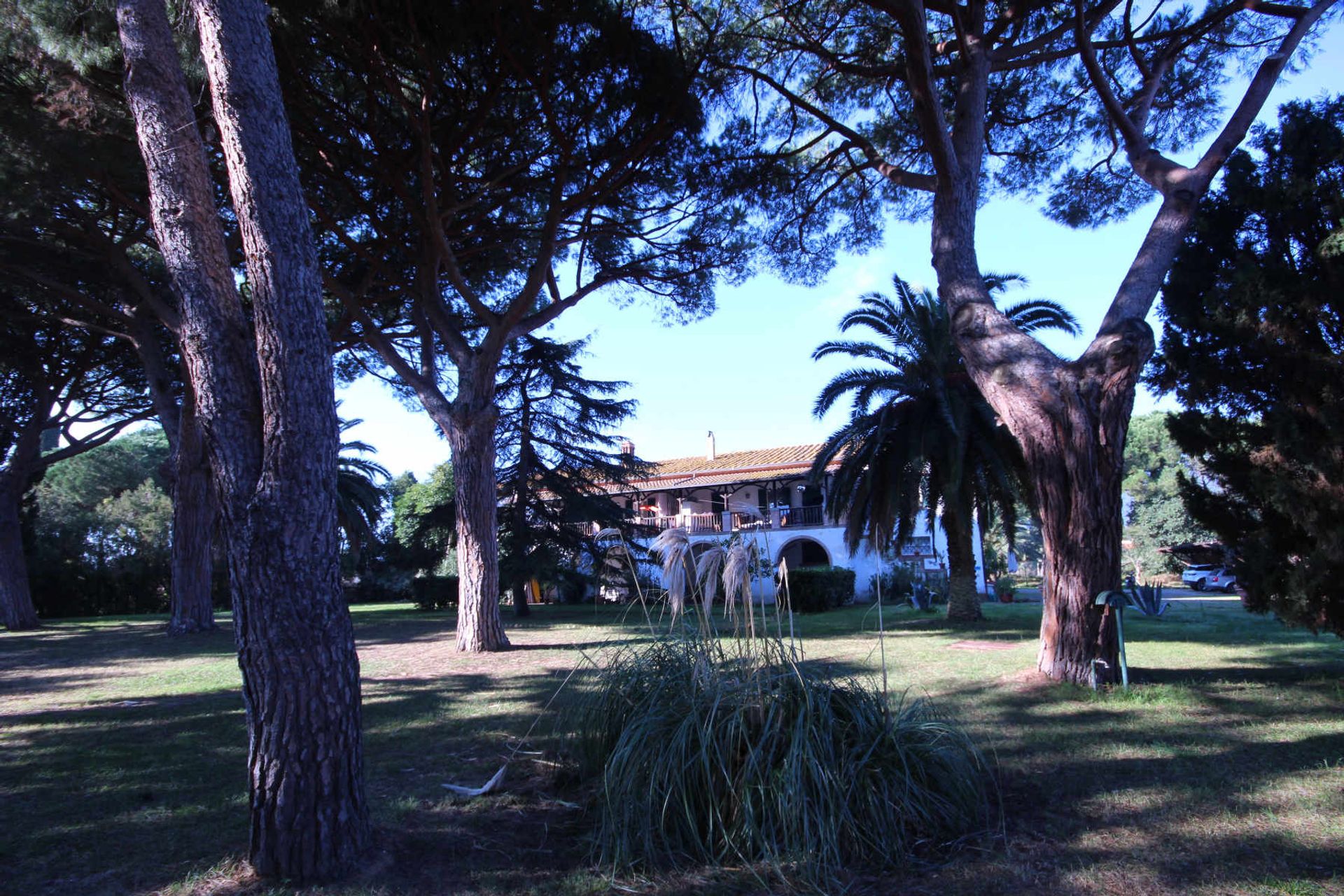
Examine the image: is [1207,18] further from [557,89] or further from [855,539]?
[855,539]

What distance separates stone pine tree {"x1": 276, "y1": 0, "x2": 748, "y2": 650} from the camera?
32.5 ft

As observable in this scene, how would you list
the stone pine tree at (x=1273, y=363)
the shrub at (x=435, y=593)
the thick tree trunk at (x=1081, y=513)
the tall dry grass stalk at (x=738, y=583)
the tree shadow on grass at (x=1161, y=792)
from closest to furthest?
the tree shadow on grass at (x=1161, y=792) < the tall dry grass stalk at (x=738, y=583) < the stone pine tree at (x=1273, y=363) < the thick tree trunk at (x=1081, y=513) < the shrub at (x=435, y=593)

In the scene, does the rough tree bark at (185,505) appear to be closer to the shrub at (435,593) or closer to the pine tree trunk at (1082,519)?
the shrub at (435,593)

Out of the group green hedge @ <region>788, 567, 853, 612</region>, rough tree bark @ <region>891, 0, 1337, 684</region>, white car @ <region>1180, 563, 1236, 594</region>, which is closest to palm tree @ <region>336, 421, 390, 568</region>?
green hedge @ <region>788, 567, 853, 612</region>

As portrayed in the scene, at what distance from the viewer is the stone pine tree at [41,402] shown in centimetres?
1747

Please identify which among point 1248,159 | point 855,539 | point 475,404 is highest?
point 1248,159

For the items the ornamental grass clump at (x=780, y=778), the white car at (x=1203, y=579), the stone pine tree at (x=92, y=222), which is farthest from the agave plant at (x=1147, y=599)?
the white car at (x=1203, y=579)

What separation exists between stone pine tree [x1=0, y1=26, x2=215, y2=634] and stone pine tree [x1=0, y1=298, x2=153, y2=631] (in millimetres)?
1091

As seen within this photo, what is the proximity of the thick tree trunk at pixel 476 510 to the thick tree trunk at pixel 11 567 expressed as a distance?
1514 centimetres

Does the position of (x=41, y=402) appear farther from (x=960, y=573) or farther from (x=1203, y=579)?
(x=1203, y=579)

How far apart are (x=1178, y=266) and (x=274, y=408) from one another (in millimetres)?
7890

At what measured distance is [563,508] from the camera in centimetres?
2147

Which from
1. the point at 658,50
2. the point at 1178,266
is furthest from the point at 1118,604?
the point at 658,50

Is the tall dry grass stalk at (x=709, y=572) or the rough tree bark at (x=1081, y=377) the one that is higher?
the rough tree bark at (x=1081, y=377)
